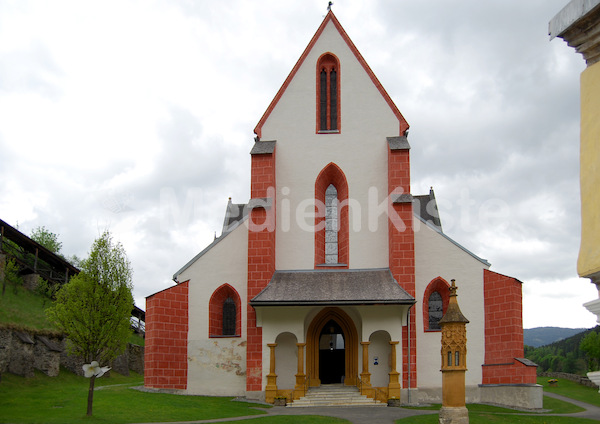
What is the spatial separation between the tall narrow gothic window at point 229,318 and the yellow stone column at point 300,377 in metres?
3.72

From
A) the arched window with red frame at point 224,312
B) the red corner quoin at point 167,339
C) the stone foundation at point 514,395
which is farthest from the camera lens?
the arched window with red frame at point 224,312

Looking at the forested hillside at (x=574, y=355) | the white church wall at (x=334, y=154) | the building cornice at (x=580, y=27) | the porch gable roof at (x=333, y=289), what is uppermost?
the white church wall at (x=334, y=154)

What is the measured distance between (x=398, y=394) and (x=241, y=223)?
10186mm

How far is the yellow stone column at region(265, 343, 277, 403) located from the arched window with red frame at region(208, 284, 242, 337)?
2.39 metres

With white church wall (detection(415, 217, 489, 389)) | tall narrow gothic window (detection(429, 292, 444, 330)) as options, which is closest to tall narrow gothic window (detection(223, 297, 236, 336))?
white church wall (detection(415, 217, 489, 389))

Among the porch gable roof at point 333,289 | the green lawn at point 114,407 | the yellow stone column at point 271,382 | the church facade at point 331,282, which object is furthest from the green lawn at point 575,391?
the green lawn at point 114,407

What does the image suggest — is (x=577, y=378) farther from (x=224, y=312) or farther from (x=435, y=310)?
(x=224, y=312)

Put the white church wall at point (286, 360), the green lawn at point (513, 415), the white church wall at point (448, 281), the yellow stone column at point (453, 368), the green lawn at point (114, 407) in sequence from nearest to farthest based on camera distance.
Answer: the green lawn at point (114, 407), the yellow stone column at point (453, 368), the green lawn at point (513, 415), the white church wall at point (286, 360), the white church wall at point (448, 281)

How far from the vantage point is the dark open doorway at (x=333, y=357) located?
27.6m

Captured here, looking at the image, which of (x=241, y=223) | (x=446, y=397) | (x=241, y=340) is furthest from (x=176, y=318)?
(x=446, y=397)

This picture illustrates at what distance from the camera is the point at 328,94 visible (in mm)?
29406

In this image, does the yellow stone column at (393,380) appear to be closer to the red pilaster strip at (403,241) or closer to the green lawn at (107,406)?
the red pilaster strip at (403,241)

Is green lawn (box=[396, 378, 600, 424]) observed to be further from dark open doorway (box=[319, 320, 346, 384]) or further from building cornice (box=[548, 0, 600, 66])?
building cornice (box=[548, 0, 600, 66])

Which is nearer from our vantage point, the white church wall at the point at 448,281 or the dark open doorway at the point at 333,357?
the white church wall at the point at 448,281
